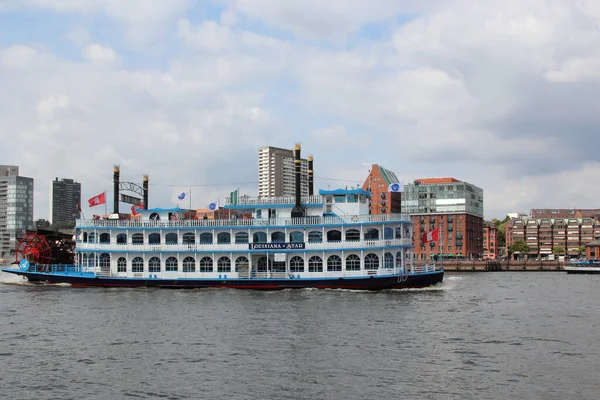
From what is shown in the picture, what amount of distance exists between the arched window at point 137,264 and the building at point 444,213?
99.2 metres

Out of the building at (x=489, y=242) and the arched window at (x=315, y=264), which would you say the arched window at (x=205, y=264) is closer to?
the arched window at (x=315, y=264)

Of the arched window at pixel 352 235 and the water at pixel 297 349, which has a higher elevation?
the arched window at pixel 352 235

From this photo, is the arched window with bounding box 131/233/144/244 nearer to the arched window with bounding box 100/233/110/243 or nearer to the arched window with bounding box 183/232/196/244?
the arched window with bounding box 100/233/110/243

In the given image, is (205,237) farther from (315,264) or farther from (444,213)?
(444,213)

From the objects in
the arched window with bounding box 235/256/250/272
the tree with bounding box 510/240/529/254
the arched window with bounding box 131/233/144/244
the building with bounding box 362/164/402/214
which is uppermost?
the building with bounding box 362/164/402/214

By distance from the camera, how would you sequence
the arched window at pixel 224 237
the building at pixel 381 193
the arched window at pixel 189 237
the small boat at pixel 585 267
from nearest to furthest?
the arched window at pixel 224 237, the arched window at pixel 189 237, the small boat at pixel 585 267, the building at pixel 381 193

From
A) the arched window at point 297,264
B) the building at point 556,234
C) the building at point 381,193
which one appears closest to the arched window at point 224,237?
the arched window at point 297,264

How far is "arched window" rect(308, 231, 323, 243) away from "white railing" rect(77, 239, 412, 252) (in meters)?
0.76

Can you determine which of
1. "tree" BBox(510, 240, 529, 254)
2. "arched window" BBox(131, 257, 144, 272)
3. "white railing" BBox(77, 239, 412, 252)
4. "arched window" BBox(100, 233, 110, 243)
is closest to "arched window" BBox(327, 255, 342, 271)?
"white railing" BBox(77, 239, 412, 252)

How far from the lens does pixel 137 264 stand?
213 feet

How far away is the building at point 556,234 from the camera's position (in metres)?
189

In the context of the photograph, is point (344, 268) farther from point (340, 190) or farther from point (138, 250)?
point (138, 250)

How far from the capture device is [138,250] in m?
63.5

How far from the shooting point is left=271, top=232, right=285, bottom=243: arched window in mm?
62487
